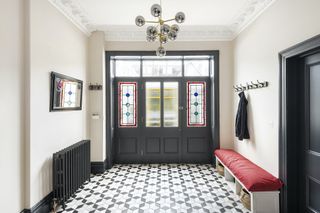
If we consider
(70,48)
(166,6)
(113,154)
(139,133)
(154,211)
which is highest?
(166,6)

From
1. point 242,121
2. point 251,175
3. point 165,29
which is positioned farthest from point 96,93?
point 251,175

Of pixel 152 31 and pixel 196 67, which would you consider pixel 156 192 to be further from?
pixel 196 67

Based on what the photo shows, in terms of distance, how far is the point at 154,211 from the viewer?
2.73 m

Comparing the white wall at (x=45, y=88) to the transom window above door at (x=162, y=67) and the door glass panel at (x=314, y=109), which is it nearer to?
the transom window above door at (x=162, y=67)

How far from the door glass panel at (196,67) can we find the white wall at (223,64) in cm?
42

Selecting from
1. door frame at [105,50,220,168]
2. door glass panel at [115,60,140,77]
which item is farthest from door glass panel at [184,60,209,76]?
door glass panel at [115,60,140,77]

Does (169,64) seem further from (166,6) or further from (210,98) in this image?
(166,6)

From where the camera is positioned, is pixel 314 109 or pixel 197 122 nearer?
pixel 314 109

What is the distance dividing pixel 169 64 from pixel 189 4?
1728mm

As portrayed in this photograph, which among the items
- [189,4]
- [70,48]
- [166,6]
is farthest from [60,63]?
[189,4]

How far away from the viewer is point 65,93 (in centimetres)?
320

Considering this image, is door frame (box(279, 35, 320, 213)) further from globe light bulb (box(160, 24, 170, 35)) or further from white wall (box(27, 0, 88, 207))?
white wall (box(27, 0, 88, 207))

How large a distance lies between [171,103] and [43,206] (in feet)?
10.7

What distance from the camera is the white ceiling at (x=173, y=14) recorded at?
321 cm
